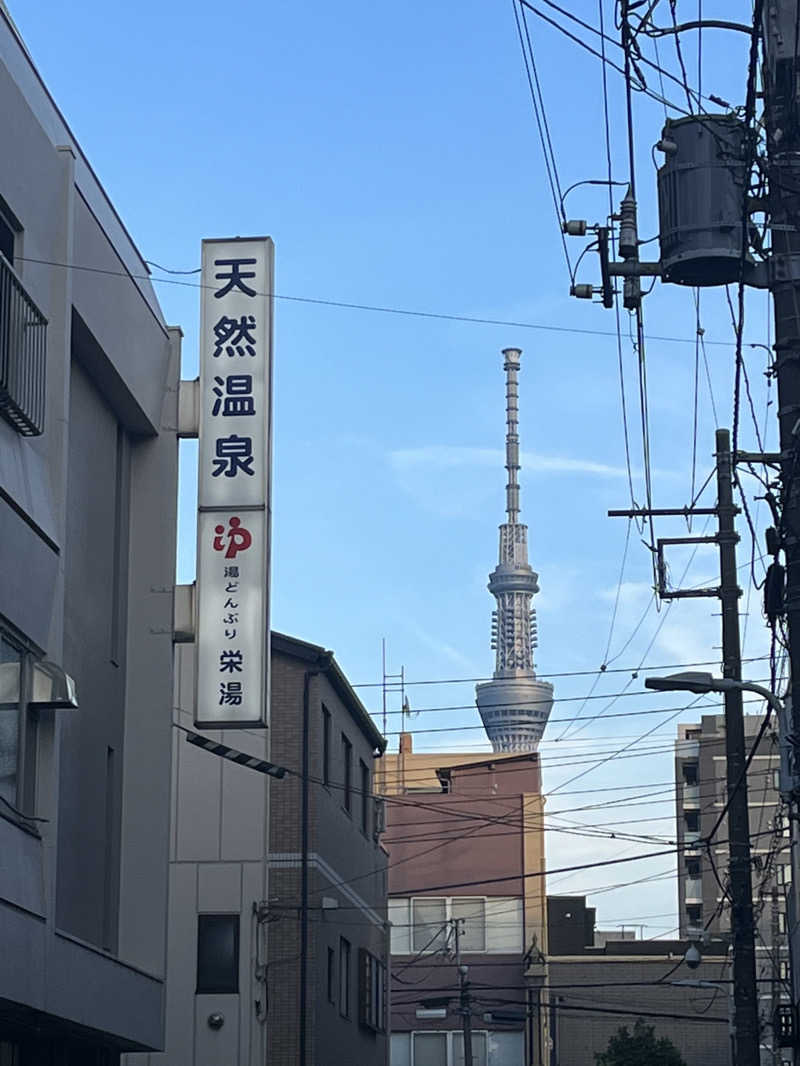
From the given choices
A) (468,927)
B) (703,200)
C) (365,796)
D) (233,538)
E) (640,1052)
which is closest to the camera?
(703,200)

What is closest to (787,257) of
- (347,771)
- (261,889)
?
(261,889)

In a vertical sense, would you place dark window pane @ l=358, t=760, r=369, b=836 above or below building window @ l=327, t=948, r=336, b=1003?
above

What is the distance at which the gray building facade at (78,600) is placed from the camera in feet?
54.8

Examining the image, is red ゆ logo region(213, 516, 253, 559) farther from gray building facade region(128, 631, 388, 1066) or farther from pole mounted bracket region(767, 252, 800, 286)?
gray building facade region(128, 631, 388, 1066)

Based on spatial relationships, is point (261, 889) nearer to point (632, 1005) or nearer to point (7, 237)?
point (7, 237)

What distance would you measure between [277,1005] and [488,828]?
37.6m

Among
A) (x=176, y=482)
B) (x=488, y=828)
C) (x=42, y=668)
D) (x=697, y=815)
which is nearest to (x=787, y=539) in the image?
(x=42, y=668)

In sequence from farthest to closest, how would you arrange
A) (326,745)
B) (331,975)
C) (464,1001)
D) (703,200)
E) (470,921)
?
(470,921) → (464,1001) → (326,745) → (331,975) → (703,200)

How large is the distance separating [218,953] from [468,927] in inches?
1420

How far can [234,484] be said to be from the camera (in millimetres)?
22469

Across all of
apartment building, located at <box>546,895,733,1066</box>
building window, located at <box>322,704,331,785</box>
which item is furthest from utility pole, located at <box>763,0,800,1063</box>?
apartment building, located at <box>546,895,733,1066</box>

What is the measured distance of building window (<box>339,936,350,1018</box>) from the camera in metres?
38.2

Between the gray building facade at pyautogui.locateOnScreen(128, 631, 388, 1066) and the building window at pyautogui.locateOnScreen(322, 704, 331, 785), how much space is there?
0.04 metres

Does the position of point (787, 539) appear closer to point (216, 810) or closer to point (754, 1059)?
point (754, 1059)
